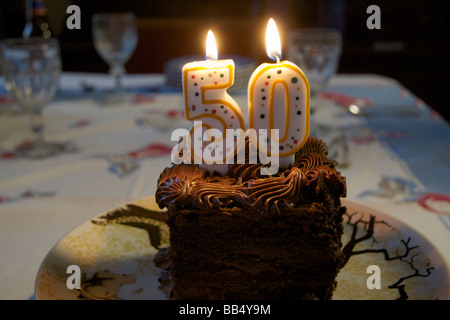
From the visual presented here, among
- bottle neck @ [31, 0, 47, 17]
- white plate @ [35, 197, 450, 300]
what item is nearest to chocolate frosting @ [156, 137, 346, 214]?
white plate @ [35, 197, 450, 300]

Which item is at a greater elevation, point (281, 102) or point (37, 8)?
point (37, 8)

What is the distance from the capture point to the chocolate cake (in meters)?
0.82

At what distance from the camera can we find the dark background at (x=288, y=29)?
328 centimetres

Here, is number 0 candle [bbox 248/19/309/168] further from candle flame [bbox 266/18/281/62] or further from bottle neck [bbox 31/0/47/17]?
bottle neck [bbox 31/0/47/17]

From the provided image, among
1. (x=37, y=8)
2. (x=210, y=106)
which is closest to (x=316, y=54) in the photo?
(x=210, y=106)

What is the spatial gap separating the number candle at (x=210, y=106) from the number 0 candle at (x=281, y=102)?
45mm

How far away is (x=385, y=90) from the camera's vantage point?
7.66ft

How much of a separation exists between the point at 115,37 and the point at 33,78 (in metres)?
0.65

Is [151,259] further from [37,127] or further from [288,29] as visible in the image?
[288,29]

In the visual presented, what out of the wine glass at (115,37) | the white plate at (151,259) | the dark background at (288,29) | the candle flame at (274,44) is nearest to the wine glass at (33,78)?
the wine glass at (115,37)

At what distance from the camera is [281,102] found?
0.88m

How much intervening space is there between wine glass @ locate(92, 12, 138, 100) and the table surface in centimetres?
18

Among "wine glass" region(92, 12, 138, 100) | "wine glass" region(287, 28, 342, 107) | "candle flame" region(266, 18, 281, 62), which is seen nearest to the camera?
"candle flame" region(266, 18, 281, 62)

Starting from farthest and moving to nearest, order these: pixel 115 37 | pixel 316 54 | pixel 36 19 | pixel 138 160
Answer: pixel 36 19, pixel 115 37, pixel 316 54, pixel 138 160
